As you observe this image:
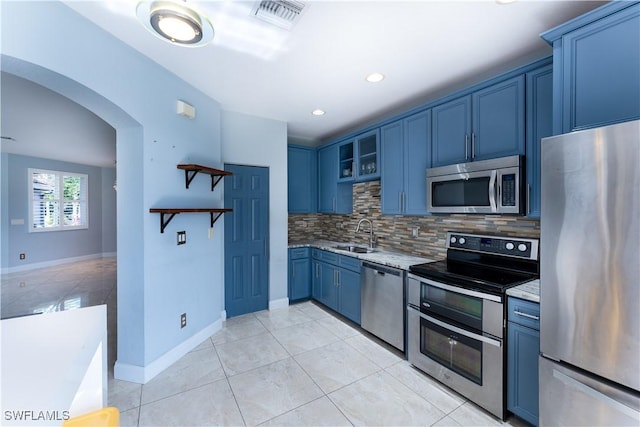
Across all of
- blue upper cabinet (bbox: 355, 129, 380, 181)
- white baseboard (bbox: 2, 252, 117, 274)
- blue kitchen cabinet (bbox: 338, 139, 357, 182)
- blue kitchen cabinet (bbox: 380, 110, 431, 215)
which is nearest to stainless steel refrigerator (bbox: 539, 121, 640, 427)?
blue kitchen cabinet (bbox: 380, 110, 431, 215)

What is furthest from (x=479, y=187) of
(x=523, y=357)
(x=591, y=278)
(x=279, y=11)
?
(x=279, y=11)

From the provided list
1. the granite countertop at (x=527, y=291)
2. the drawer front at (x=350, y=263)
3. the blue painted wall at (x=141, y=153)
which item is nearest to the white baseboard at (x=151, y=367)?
the blue painted wall at (x=141, y=153)

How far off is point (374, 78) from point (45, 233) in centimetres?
820

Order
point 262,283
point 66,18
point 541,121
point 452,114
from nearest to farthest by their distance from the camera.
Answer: point 66,18 → point 541,121 → point 452,114 → point 262,283

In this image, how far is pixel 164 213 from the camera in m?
2.21

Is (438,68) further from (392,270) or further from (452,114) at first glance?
(392,270)

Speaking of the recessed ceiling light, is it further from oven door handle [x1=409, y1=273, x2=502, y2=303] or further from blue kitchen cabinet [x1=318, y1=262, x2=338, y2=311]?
blue kitchen cabinet [x1=318, y1=262, x2=338, y2=311]

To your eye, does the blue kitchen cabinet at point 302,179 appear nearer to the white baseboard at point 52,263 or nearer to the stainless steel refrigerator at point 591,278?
the stainless steel refrigerator at point 591,278

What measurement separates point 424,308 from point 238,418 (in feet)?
5.32

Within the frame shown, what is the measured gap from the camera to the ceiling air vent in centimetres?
150

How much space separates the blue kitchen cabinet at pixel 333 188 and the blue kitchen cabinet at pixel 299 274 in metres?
0.81

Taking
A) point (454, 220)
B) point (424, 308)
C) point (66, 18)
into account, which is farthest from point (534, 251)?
point (66, 18)

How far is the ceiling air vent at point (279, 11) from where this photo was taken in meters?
1.50

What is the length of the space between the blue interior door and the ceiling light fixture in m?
2.04
